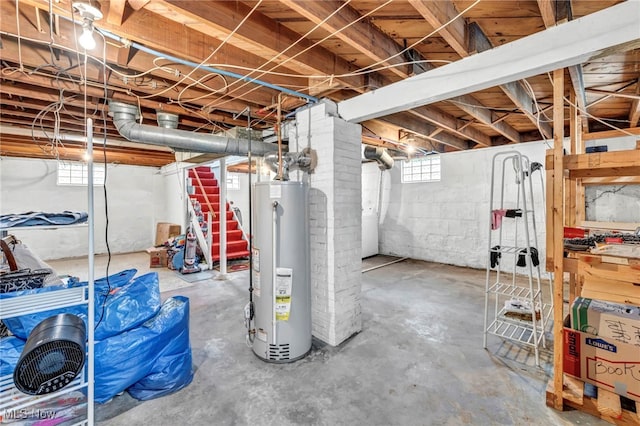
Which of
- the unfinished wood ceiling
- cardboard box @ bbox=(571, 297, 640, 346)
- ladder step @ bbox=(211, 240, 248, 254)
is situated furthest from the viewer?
ladder step @ bbox=(211, 240, 248, 254)

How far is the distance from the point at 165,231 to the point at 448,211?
691 cm

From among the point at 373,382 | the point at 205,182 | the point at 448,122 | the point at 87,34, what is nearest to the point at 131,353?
the point at 373,382

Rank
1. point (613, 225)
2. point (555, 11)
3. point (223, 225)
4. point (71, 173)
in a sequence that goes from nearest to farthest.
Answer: point (555, 11)
point (613, 225)
point (223, 225)
point (71, 173)

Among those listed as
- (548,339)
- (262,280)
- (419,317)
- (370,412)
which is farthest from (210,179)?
(548,339)

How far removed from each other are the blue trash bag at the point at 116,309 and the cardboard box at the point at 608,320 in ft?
9.69

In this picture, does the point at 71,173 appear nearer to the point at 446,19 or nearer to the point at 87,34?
the point at 87,34

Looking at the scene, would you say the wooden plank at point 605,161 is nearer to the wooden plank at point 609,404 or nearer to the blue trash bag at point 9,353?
the wooden plank at point 609,404

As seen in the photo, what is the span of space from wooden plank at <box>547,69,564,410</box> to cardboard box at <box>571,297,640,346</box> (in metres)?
0.25

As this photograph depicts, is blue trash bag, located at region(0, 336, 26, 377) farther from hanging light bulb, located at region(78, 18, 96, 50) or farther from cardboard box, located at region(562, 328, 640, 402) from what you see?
cardboard box, located at region(562, 328, 640, 402)

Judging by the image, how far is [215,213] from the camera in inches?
240

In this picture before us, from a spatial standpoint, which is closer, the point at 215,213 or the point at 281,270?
the point at 281,270

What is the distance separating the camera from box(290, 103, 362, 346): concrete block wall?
101 inches

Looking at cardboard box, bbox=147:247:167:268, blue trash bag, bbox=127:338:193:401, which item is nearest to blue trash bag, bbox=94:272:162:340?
blue trash bag, bbox=127:338:193:401

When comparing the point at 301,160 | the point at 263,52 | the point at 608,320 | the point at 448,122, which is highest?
the point at 448,122
